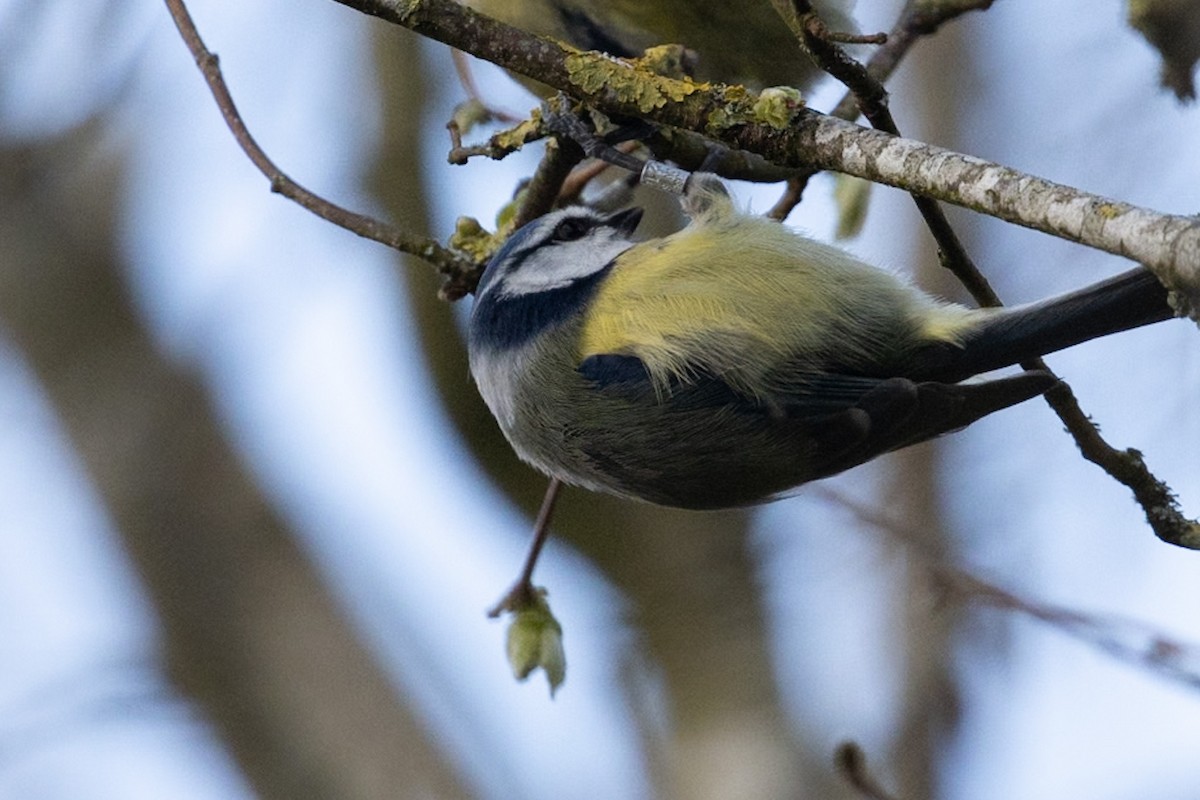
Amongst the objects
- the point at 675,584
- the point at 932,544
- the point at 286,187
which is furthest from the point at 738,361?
the point at 675,584

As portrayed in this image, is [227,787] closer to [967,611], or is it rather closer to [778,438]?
[967,611]

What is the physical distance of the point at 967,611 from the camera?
3631mm

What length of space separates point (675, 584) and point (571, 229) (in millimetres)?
2134

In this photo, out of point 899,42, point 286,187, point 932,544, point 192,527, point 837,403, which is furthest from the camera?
point 192,527

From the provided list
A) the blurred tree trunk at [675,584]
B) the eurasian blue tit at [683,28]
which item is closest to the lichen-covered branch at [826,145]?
the eurasian blue tit at [683,28]

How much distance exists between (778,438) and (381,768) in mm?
2724

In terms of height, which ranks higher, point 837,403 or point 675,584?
point 837,403

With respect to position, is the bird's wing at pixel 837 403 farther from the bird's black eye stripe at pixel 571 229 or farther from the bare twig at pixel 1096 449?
the bird's black eye stripe at pixel 571 229

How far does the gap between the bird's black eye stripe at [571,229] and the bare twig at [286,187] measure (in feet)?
0.65

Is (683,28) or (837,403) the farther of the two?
(683,28)

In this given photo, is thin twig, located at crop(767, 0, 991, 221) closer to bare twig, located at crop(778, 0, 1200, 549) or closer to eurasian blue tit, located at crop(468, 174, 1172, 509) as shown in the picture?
eurasian blue tit, located at crop(468, 174, 1172, 509)

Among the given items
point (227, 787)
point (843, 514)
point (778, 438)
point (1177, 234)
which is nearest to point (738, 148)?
point (778, 438)

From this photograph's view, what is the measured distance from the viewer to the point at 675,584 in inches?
163

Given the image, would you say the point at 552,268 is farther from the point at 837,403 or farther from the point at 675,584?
the point at 675,584
